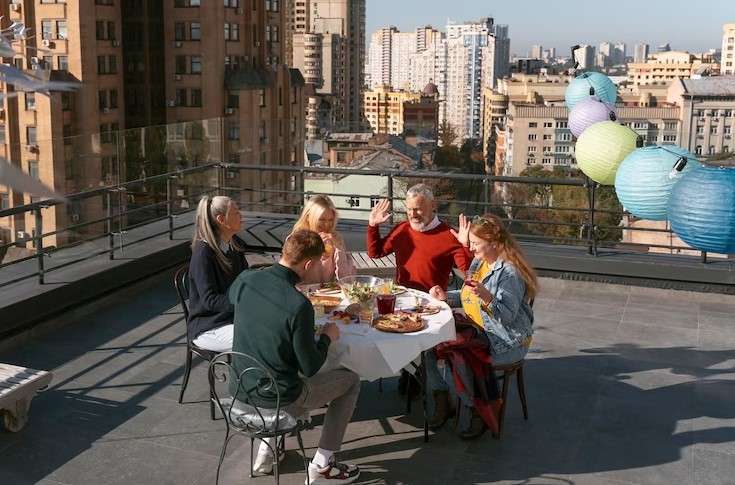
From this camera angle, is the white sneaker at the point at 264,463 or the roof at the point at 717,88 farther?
the roof at the point at 717,88

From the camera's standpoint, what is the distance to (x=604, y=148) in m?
6.48

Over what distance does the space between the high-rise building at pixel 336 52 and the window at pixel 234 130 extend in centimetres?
10055

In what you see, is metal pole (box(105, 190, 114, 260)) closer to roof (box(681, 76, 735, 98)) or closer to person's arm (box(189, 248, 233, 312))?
person's arm (box(189, 248, 233, 312))

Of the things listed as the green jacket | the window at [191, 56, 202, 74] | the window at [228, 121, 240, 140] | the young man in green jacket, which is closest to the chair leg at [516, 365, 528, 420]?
the young man in green jacket

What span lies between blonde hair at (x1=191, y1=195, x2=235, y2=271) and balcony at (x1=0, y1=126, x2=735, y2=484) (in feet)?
3.07

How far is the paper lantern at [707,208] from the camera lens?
5.14 metres

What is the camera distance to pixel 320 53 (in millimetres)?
116500

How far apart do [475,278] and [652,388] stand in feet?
4.99

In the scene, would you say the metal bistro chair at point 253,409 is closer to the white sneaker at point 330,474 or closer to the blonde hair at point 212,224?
the white sneaker at point 330,474

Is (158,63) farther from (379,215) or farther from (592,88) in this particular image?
(379,215)

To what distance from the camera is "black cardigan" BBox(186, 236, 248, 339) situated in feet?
14.3

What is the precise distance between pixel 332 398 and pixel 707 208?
276 cm

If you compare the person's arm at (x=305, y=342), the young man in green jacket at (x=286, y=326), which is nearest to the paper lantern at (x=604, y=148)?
the young man in green jacket at (x=286, y=326)

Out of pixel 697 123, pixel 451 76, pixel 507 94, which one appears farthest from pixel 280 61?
pixel 451 76
